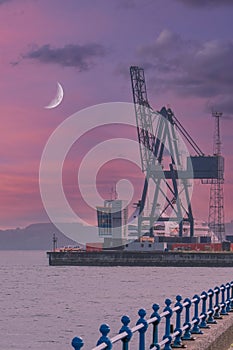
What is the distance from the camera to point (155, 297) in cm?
9106

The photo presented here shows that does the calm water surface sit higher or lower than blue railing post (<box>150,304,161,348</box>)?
lower

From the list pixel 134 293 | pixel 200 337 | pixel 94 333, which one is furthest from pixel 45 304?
pixel 200 337

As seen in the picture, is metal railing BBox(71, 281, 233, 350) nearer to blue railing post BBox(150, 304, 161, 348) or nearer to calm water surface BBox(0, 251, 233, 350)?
blue railing post BBox(150, 304, 161, 348)

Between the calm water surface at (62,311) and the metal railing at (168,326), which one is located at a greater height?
the metal railing at (168,326)

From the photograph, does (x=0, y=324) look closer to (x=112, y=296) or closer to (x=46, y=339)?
(x=46, y=339)

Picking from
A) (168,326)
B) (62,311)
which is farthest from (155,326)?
(62,311)

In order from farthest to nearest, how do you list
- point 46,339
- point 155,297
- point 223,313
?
point 155,297
point 46,339
point 223,313

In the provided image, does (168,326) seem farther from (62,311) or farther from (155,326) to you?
(62,311)

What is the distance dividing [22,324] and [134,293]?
4287 cm

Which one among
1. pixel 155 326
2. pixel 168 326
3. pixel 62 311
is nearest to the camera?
pixel 155 326

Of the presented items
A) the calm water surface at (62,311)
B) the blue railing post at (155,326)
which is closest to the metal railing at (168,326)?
the blue railing post at (155,326)

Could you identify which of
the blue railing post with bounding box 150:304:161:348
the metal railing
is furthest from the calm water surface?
the blue railing post with bounding box 150:304:161:348

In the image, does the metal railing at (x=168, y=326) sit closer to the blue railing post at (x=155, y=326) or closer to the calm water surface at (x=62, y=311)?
the blue railing post at (x=155, y=326)

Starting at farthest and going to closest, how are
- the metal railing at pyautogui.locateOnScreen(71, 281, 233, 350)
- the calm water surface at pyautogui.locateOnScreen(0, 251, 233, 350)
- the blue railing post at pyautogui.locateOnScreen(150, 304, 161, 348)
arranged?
the calm water surface at pyautogui.locateOnScreen(0, 251, 233, 350) → the blue railing post at pyautogui.locateOnScreen(150, 304, 161, 348) → the metal railing at pyautogui.locateOnScreen(71, 281, 233, 350)
